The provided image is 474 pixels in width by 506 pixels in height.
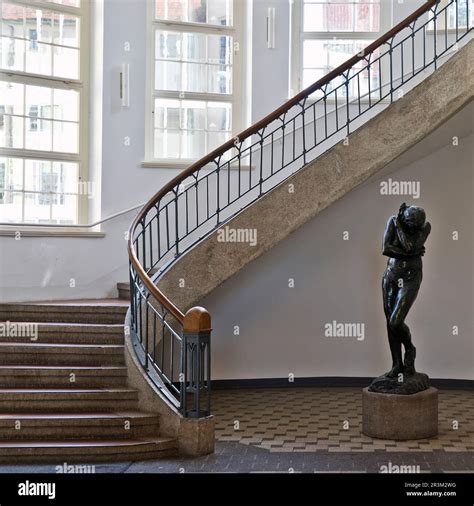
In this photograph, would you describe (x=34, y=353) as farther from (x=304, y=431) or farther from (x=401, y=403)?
(x=401, y=403)

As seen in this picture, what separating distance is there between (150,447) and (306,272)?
4.14 meters

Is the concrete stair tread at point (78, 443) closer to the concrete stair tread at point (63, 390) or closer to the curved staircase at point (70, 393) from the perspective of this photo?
the curved staircase at point (70, 393)

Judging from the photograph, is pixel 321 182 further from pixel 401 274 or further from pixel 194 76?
pixel 194 76

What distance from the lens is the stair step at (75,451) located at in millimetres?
6582

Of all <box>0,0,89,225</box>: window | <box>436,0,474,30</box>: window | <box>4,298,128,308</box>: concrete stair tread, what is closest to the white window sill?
<box>0,0,89,225</box>: window

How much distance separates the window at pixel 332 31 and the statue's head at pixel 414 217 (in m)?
3.76

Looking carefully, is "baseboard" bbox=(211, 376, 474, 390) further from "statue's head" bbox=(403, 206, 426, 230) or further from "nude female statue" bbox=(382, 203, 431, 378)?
"statue's head" bbox=(403, 206, 426, 230)

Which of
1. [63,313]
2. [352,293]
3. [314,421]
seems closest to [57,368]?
[63,313]

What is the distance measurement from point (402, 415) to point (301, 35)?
5.38m

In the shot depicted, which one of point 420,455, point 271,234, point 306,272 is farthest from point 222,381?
point 420,455

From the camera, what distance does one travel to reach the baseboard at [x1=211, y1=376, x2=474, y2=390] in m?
10.3

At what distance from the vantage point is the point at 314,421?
8375 mm

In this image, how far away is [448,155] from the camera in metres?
10.3

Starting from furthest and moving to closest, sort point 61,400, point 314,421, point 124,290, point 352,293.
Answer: point 352,293 < point 124,290 < point 314,421 < point 61,400
